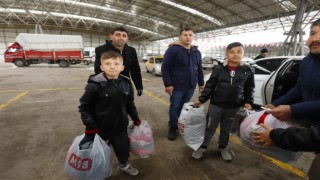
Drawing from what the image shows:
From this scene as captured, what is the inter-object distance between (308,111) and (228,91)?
3.54 ft

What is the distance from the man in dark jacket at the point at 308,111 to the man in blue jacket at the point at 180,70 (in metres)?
1.62

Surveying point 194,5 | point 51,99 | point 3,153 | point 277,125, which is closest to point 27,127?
point 3,153

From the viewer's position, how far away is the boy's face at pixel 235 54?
2275 mm

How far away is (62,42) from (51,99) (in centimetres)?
1561

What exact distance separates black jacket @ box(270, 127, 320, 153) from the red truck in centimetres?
2096

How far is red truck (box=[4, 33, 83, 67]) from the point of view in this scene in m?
17.8

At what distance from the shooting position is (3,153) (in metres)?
2.66

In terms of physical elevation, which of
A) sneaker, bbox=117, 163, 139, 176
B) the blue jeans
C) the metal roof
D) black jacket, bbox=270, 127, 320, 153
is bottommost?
sneaker, bbox=117, 163, 139, 176

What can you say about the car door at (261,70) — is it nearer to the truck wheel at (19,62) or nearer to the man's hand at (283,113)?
the man's hand at (283,113)

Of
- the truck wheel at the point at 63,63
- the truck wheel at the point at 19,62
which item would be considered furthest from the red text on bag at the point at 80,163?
the truck wheel at the point at 19,62

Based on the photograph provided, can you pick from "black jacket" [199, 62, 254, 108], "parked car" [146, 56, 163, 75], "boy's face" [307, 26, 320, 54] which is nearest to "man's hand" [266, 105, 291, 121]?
"boy's face" [307, 26, 320, 54]

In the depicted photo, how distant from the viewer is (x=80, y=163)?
1.74 meters

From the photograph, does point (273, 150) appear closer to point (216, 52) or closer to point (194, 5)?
point (194, 5)

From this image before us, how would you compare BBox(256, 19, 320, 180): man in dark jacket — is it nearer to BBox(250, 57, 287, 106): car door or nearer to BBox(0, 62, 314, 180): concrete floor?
BBox(0, 62, 314, 180): concrete floor
